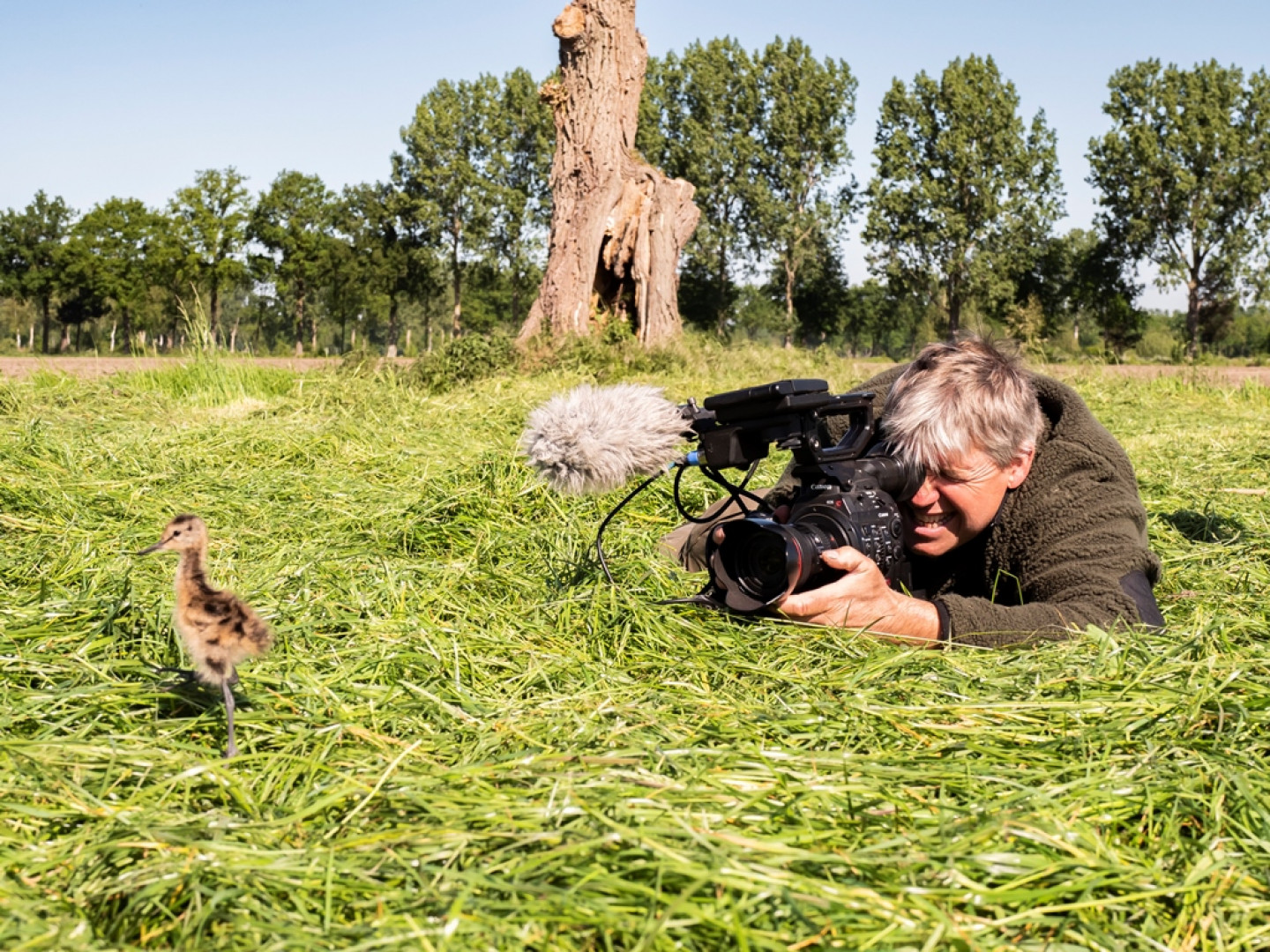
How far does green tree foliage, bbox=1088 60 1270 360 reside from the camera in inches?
1729

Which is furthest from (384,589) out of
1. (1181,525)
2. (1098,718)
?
(1181,525)

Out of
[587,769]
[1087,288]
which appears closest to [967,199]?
[1087,288]

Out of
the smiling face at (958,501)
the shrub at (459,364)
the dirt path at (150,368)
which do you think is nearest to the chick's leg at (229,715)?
the smiling face at (958,501)

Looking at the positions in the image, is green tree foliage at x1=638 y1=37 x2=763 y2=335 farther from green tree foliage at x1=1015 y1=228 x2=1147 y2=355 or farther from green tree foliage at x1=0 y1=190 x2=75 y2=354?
green tree foliage at x1=0 y1=190 x2=75 y2=354

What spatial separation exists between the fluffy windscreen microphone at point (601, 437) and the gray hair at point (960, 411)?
769 mm

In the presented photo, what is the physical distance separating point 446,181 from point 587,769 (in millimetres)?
52164

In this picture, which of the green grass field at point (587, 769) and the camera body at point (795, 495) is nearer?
the green grass field at point (587, 769)

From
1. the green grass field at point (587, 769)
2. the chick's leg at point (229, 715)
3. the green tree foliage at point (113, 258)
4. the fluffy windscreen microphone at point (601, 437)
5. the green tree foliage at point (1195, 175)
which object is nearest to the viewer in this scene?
the green grass field at point (587, 769)

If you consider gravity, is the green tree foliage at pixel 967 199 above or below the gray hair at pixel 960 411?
above

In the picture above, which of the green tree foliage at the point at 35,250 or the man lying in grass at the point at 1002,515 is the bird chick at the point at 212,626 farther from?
the green tree foliage at the point at 35,250

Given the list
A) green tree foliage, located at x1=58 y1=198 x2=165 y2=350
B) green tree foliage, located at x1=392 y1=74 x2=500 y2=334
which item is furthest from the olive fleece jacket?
green tree foliage, located at x1=58 y1=198 x2=165 y2=350

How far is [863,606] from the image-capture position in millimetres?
2707

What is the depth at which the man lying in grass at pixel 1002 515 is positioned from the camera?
110 inches

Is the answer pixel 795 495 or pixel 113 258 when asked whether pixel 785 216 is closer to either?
pixel 113 258
